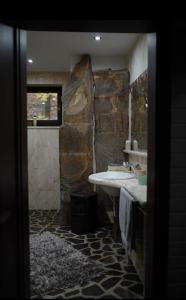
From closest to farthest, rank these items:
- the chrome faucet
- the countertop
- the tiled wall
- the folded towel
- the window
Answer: the countertop
the folded towel
the chrome faucet
the tiled wall
the window

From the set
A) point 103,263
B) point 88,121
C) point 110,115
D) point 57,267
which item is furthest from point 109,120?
point 57,267

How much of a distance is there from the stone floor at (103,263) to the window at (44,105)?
1.70 m

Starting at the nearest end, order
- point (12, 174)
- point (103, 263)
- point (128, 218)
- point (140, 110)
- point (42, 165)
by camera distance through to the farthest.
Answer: point (12, 174) → point (128, 218) → point (103, 263) → point (140, 110) → point (42, 165)

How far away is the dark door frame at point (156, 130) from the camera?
147 cm

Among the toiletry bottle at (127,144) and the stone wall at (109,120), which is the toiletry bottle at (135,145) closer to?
the toiletry bottle at (127,144)

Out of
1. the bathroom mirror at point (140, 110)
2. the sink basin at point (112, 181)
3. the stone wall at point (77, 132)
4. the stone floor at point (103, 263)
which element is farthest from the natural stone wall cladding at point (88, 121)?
the sink basin at point (112, 181)

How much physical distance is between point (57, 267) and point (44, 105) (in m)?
3.08

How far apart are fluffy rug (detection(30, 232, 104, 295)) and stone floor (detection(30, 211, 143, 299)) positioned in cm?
9

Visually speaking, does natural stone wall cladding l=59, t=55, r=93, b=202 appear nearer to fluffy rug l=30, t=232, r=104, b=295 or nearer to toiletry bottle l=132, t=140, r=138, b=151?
toiletry bottle l=132, t=140, r=138, b=151

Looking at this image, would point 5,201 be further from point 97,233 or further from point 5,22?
point 97,233

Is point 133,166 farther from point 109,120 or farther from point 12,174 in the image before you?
point 12,174

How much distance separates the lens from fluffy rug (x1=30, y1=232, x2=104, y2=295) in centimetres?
221

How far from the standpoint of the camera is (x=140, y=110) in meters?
3.12

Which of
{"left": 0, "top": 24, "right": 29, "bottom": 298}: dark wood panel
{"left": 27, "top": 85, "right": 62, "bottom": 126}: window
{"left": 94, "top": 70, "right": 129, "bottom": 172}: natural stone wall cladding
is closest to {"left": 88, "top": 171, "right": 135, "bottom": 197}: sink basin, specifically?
{"left": 94, "top": 70, "right": 129, "bottom": 172}: natural stone wall cladding
